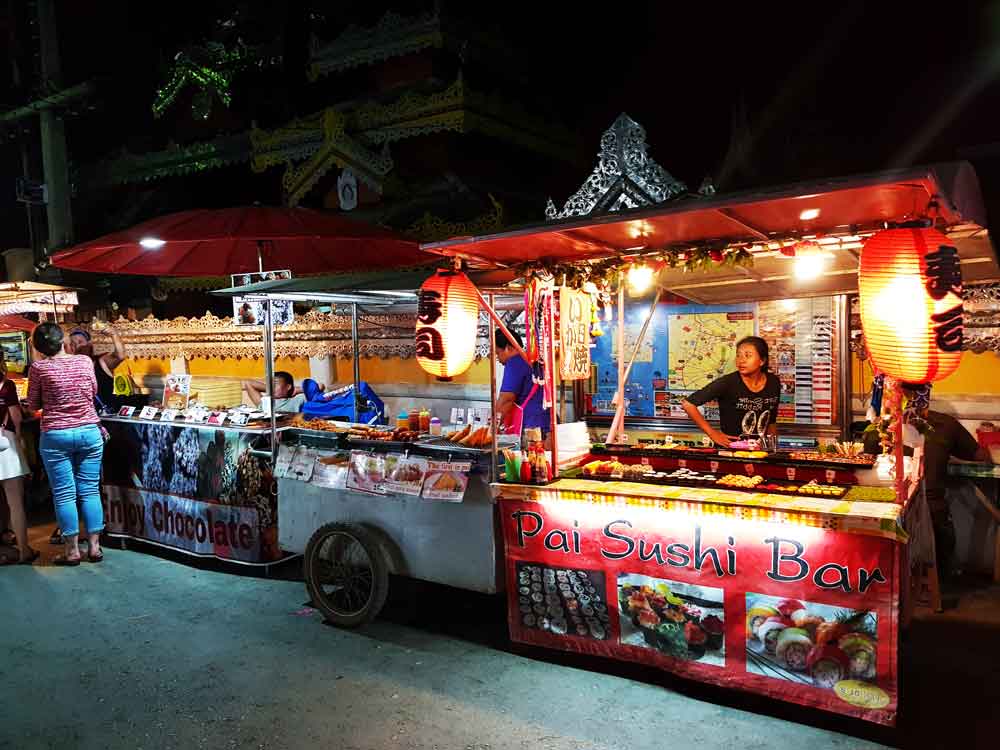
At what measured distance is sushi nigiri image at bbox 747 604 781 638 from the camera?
3955mm

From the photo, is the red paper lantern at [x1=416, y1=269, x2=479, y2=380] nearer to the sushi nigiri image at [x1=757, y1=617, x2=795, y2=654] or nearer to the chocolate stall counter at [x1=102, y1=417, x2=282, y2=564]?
the chocolate stall counter at [x1=102, y1=417, x2=282, y2=564]

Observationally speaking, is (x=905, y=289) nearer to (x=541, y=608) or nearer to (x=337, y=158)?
(x=541, y=608)

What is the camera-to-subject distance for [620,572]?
446cm

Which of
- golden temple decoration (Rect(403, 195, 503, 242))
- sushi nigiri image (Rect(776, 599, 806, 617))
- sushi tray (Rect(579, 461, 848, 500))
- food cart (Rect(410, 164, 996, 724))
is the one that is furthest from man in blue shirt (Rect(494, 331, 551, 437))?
golden temple decoration (Rect(403, 195, 503, 242))

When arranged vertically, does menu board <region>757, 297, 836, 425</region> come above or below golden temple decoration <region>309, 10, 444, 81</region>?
below

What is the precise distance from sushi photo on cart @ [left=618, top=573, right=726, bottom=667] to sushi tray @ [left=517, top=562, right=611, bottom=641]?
0.51 ft

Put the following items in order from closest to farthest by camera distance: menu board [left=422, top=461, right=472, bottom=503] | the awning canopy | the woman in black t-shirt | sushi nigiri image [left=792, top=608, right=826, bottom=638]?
the awning canopy, sushi nigiri image [left=792, top=608, right=826, bottom=638], menu board [left=422, top=461, right=472, bottom=503], the woman in black t-shirt

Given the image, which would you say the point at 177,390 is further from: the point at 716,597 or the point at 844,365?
the point at 844,365

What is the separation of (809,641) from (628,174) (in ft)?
18.2

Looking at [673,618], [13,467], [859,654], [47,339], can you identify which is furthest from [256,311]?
[859,654]

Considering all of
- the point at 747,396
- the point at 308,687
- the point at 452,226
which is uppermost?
the point at 452,226

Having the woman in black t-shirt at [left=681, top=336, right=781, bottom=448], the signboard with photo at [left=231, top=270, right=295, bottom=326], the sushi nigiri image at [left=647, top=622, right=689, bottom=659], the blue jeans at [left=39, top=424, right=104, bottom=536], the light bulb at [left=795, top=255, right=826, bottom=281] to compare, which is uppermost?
the light bulb at [left=795, top=255, right=826, bottom=281]

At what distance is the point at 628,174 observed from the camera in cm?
800

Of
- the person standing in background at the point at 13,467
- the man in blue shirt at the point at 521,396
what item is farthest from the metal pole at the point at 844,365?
the person standing in background at the point at 13,467
